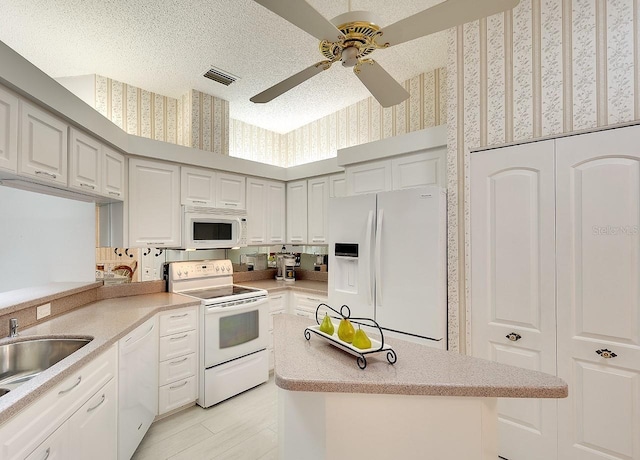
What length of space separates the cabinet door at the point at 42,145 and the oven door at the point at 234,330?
147 centimetres

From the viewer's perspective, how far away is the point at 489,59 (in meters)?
2.09

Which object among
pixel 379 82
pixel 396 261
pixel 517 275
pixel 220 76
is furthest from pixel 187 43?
pixel 517 275

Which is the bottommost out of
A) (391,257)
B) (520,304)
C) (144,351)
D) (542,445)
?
(542,445)

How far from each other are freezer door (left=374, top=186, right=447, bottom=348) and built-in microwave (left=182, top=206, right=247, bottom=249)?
1.73 m

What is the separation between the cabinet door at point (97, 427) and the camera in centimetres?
141

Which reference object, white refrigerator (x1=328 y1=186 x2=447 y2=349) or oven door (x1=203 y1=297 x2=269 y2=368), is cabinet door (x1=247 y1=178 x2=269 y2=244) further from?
white refrigerator (x1=328 y1=186 x2=447 y2=349)

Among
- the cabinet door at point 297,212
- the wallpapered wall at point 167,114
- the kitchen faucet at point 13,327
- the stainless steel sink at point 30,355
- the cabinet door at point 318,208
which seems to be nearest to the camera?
the stainless steel sink at point 30,355

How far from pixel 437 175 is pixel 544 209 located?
0.82 meters

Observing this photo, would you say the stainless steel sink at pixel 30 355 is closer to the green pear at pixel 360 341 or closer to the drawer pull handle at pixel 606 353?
the green pear at pixel 360 341

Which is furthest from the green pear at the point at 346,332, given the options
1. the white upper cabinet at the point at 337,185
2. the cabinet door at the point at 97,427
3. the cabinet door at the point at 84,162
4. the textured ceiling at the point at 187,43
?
the white upper cabinet at the point at 337,185

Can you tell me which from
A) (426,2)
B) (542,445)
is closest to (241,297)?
(542,445)

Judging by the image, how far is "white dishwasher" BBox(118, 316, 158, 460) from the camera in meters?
1.88

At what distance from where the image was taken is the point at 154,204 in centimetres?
285

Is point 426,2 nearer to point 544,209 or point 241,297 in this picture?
point 544,209
